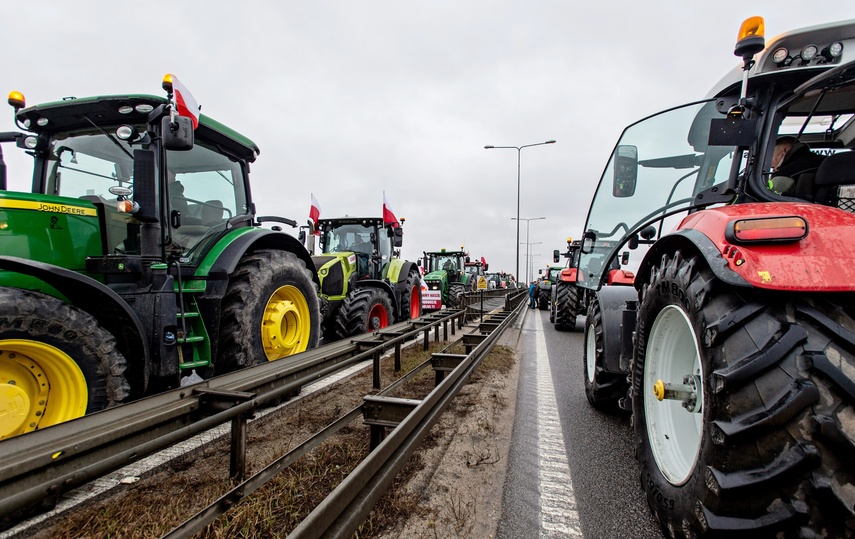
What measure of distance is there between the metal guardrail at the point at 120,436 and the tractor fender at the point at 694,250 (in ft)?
7.01

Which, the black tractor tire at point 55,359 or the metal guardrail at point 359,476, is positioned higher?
the black tractor tire at point 55,359

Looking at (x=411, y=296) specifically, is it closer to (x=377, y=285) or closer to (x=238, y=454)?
(x=377, y=285)

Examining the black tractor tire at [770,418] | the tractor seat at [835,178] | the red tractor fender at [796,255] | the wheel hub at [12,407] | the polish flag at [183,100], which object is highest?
the polish flag at [183,100]

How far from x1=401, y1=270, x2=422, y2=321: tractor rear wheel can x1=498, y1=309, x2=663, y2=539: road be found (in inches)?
196

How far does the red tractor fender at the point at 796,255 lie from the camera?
4.40ft

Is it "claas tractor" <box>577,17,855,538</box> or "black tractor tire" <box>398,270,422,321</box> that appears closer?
"claas tractor" <box>577,17,855,538</box>

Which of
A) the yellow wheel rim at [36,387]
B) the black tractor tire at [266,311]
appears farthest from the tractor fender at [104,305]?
the black tractor tire at [266,311]

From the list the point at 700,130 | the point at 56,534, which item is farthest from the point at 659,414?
the point at 56,534

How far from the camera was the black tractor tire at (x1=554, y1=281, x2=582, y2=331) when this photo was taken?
899cm

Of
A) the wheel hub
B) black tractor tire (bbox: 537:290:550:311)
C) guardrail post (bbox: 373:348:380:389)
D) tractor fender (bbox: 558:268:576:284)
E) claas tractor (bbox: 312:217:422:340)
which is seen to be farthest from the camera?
black tractor tire (bbox: 537:290:550:311)

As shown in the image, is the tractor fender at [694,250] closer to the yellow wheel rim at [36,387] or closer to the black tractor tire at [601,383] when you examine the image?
the black tractor tire at [601,383]

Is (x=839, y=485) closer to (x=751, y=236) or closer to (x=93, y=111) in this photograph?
(x=751, y=236)

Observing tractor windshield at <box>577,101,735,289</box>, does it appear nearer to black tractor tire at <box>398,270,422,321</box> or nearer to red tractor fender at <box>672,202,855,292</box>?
red tractor fender at <box>672,202,855,292</box>

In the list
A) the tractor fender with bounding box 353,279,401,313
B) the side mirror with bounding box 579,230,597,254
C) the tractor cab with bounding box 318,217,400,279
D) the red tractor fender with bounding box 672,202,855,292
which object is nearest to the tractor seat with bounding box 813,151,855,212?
the red tractor fender with bounding box 672,202,855,292
